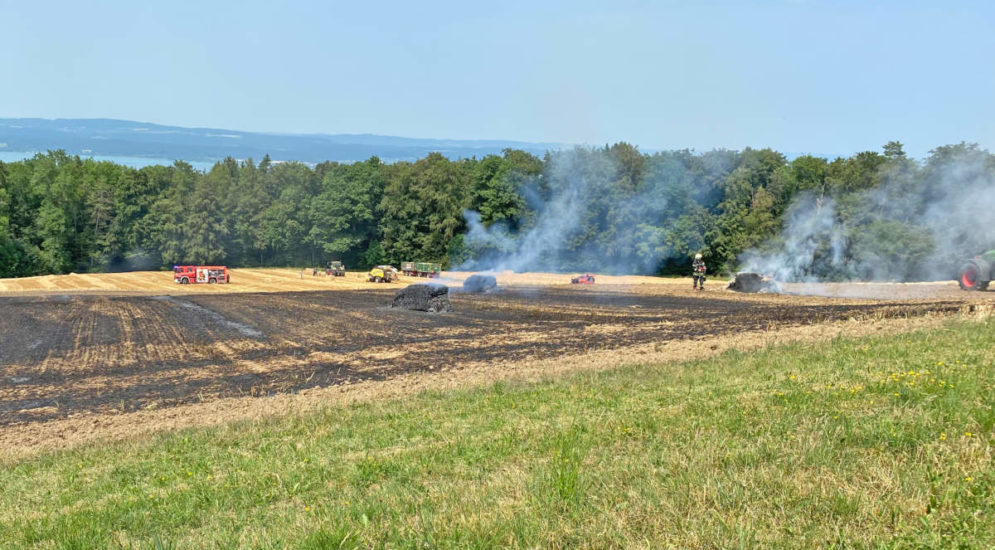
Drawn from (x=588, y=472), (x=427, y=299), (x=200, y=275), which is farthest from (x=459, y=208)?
(x=588, y=472)

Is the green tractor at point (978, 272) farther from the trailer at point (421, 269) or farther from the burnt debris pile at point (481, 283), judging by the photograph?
the trailer at point (421, 269)

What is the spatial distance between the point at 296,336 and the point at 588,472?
2536 centimetres

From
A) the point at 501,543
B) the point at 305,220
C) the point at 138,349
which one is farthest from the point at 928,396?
the point at 305,220

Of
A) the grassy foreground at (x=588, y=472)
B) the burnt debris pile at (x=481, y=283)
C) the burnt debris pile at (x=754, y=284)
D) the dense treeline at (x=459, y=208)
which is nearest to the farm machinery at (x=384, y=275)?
the dense treeline at (x=459, y=208)

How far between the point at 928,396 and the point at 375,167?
297 ft

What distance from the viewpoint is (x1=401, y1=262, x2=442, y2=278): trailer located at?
6906 cm

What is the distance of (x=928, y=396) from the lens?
9.82m

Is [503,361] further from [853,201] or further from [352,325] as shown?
[853,201]

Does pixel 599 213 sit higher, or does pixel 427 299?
pixel 599 213

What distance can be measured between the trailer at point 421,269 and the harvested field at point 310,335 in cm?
1819

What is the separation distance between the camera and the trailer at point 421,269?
6906 cm

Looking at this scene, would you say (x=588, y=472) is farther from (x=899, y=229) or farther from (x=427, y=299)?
(x=899, y=229)

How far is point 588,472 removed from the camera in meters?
7.98

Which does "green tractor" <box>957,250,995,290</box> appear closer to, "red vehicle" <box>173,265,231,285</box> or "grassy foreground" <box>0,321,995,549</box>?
"grassy foreground" <box>0,321,995,549</box>
